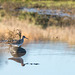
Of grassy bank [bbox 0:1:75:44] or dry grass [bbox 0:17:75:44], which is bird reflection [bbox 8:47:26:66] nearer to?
grassy bank [bbox 0:1:75:44]

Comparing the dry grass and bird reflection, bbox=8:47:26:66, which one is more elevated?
bird reflection, bbox=8:47:26:66

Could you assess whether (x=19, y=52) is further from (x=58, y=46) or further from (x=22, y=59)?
(x=58, y=46)

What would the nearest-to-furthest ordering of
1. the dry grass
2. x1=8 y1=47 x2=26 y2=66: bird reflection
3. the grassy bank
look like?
x1=8 y1=47 x2=26 y2=66: bird reflection < the dry grass < the grassy bank

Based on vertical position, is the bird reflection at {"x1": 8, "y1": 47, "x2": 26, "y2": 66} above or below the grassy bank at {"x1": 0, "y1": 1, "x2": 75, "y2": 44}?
above

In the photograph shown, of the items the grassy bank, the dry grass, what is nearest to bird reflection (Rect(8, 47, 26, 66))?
the grassy bank

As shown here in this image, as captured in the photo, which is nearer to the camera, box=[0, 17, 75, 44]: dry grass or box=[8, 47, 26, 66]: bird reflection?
box=[8, 47, 26, 66]: bird reflection

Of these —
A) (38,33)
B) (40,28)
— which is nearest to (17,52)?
(38,33)

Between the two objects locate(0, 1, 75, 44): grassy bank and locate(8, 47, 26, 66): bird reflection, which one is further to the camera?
locate(0, 1, 75, 44): grassy bank

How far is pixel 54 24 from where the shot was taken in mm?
20531

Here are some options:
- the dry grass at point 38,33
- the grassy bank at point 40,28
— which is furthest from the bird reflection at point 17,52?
the dry grass at point 38,33

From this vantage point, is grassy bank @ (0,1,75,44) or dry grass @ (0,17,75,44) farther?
grassy bank @ (0,1,75,44)

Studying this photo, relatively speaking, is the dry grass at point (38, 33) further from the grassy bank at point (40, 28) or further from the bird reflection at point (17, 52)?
the bird reflection at point (17, 52)

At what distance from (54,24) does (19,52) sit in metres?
8.01

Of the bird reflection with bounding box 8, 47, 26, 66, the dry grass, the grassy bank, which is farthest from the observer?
the grassy bank
